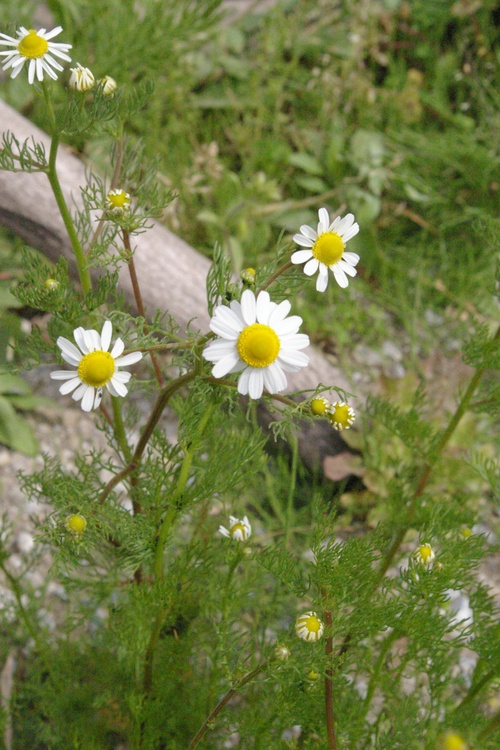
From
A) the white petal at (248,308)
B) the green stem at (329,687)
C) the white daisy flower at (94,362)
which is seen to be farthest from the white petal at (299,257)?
the green stem at (329,687)

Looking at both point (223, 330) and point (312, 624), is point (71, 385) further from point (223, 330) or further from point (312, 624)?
point (312, 624)

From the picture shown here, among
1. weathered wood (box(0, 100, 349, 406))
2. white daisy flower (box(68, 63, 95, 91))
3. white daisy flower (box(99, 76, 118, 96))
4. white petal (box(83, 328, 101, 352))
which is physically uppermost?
weathered wood (box(0, 100, 349, 406))

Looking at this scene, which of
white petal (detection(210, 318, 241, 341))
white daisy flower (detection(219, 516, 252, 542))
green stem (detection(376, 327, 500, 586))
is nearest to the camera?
white petal (detection(210, 318, 241, 341))

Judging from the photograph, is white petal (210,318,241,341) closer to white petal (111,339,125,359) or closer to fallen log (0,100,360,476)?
white petal (111,339,125,359)

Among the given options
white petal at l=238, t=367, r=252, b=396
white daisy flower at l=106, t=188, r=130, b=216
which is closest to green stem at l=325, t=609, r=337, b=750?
white petal at l=238, t=367, r=252, b=396

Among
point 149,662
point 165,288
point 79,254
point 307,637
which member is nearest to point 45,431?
point 165,288
